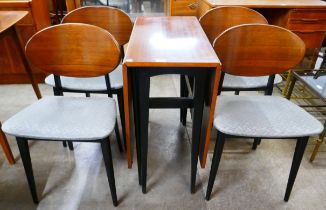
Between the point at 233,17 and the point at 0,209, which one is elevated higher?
the point at 233,17

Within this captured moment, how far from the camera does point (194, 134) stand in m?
1.27

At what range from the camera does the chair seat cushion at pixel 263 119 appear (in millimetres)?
1154

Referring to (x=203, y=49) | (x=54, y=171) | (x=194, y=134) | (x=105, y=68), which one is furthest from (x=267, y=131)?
(x=54, y=171)

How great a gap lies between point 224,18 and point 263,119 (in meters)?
0.83

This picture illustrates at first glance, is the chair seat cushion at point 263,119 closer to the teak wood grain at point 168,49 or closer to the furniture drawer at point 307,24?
the teak wood grain at point 168,49

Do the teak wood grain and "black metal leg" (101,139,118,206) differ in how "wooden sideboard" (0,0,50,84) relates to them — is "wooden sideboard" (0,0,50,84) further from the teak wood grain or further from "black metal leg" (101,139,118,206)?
"black metal leg" (101,139,118,206)

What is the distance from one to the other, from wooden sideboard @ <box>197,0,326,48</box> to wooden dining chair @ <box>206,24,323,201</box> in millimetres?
1029

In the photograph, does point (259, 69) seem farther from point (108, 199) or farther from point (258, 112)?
point (108, 199)

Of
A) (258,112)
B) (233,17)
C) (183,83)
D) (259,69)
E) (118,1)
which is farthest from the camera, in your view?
(118,1)

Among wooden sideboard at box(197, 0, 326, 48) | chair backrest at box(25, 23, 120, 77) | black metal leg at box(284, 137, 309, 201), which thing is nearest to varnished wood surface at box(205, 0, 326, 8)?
wooden sideboard at box(197, 0, 326, 48)

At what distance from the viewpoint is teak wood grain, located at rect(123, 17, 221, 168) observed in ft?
3.46

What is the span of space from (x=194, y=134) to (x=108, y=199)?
610 millimetres

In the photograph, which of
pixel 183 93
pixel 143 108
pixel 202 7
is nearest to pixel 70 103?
pixel 143 108

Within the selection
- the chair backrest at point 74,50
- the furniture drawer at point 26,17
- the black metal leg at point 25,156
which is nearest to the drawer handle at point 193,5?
the furniture drawer at point 26,17
